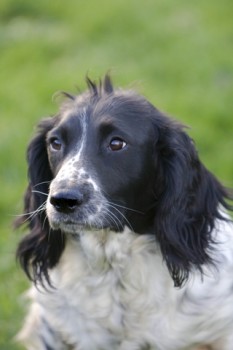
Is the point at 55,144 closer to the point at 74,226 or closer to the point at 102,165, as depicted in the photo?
the point at 102,165

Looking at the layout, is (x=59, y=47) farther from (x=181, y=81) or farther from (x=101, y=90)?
(x=101, y=90)

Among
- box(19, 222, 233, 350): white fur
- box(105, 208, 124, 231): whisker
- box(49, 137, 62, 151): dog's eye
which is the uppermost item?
box(49, 137, 62, 151): dog's eye

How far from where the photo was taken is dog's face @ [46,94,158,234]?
4398mm

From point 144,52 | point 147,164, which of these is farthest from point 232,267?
point 144,52

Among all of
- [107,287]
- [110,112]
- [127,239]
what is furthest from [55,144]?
[107,287]

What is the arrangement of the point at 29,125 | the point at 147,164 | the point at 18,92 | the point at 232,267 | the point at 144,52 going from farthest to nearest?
the point at 144,52
the point at 18,92
the point at 29,125
the point at 232,267
the point at 147,164

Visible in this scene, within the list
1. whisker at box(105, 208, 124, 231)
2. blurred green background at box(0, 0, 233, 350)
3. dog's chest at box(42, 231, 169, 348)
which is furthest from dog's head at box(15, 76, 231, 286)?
blurred green background at box(0, 0, 233, 350)

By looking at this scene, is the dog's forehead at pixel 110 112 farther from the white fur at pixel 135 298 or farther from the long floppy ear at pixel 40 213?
the white fur at pixel 135 298

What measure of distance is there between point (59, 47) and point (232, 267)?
252 inches

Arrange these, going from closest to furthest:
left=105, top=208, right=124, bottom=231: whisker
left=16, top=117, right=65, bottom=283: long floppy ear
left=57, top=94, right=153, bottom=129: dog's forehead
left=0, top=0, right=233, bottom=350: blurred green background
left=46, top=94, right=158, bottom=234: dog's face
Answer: left=46, top=94, right=158, bottom=234: dog's face < left=105, top=208, right=124, bottom=231: whisker < left=57, top=94, right=153, bottom=129: dog's forehead < left=16, top=117, right=65, bottom=283: long floppy ear < left=0, top=0, right=233, bottom=350: blurred green background

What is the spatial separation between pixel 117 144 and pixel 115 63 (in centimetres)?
581

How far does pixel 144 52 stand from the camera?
10.6 m

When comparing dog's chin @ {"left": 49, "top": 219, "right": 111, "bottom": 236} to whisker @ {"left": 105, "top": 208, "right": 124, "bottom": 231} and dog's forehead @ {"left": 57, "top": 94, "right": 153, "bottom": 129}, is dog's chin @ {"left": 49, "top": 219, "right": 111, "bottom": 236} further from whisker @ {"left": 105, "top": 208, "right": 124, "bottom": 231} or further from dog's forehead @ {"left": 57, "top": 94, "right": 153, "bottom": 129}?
dog's forehead @ {"left": 57, "top": 94, "right": 153, "bottom": 129}

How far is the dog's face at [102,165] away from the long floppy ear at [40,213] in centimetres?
17
